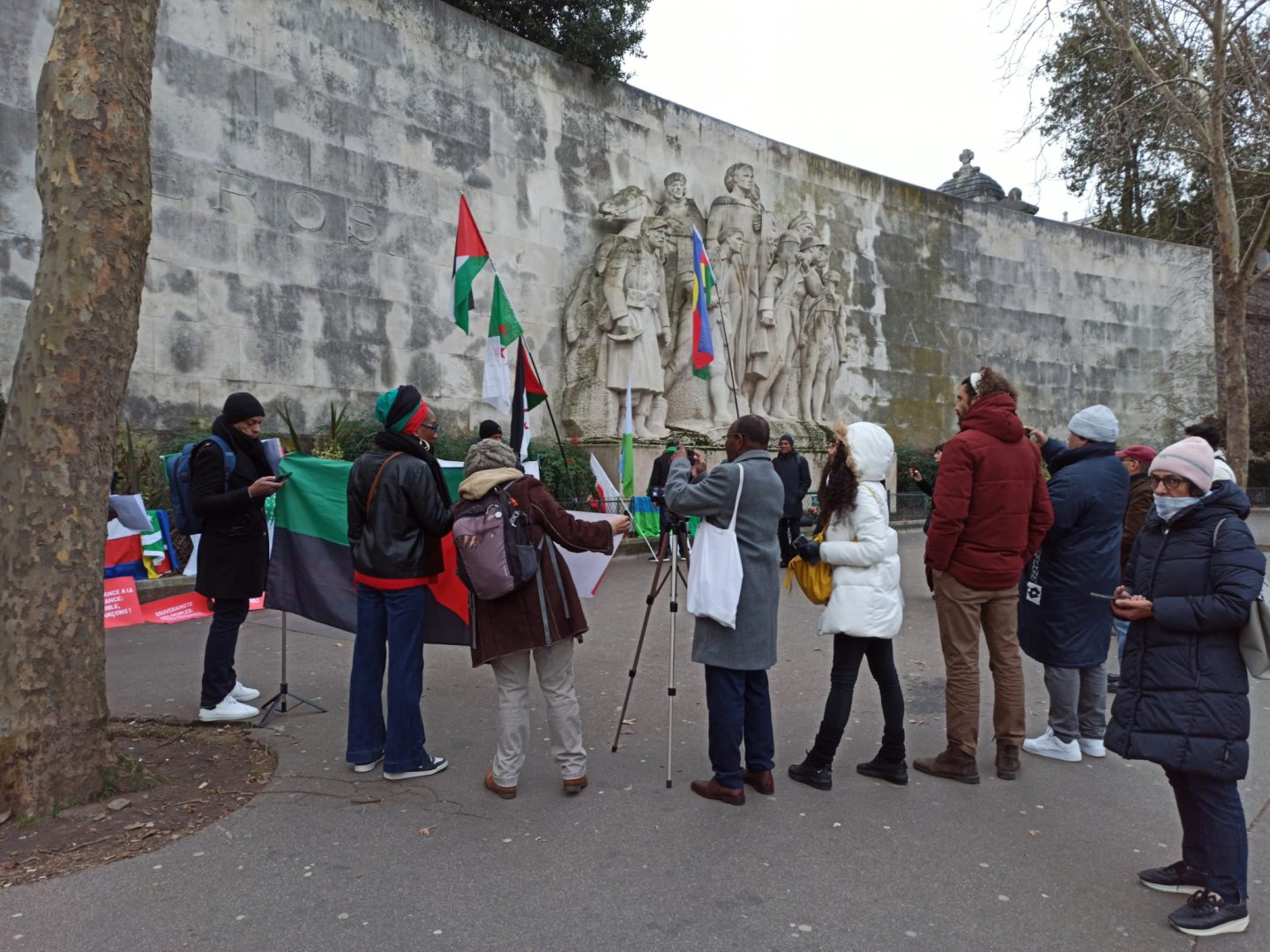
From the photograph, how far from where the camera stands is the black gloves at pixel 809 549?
4.61m

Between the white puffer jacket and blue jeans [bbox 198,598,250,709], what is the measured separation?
129 inches

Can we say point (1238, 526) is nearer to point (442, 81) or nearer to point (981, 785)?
point (981, 785)

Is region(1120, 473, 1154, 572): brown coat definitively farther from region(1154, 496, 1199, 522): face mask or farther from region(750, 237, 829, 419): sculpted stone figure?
region(750, 237, 829, 419): sculpted stone figure

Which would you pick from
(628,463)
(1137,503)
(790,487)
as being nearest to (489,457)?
(1137,503)

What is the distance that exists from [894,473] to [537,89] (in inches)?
393

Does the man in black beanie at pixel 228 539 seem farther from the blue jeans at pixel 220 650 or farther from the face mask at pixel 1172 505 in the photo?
the face mask at pixel 1172 505

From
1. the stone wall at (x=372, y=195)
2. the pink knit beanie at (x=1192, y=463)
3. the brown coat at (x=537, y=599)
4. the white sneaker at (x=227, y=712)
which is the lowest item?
the white sneaker at (x=227, y=712)

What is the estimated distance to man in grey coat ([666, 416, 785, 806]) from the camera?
4242 mm

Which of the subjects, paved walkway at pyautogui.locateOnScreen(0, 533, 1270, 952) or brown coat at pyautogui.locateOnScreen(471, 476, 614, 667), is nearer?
paved walkway at pyautogui.locateOnScreen(0, 533, 1270, 952)

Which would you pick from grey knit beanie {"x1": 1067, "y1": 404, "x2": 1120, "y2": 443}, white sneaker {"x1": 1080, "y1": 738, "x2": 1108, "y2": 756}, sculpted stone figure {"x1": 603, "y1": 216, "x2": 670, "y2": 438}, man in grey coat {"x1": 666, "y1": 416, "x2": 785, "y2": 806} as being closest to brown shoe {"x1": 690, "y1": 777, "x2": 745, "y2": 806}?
man in grey coat {"x1": 666, "y1": 416, "x2": 785, "y2": 806}

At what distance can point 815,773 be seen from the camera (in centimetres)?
451

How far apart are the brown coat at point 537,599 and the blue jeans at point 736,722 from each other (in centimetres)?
71

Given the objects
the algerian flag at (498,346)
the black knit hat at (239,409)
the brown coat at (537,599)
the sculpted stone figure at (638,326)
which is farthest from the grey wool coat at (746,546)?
the sculpted stone figure at (638,326)

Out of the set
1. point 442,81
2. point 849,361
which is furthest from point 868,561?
point 849,361
